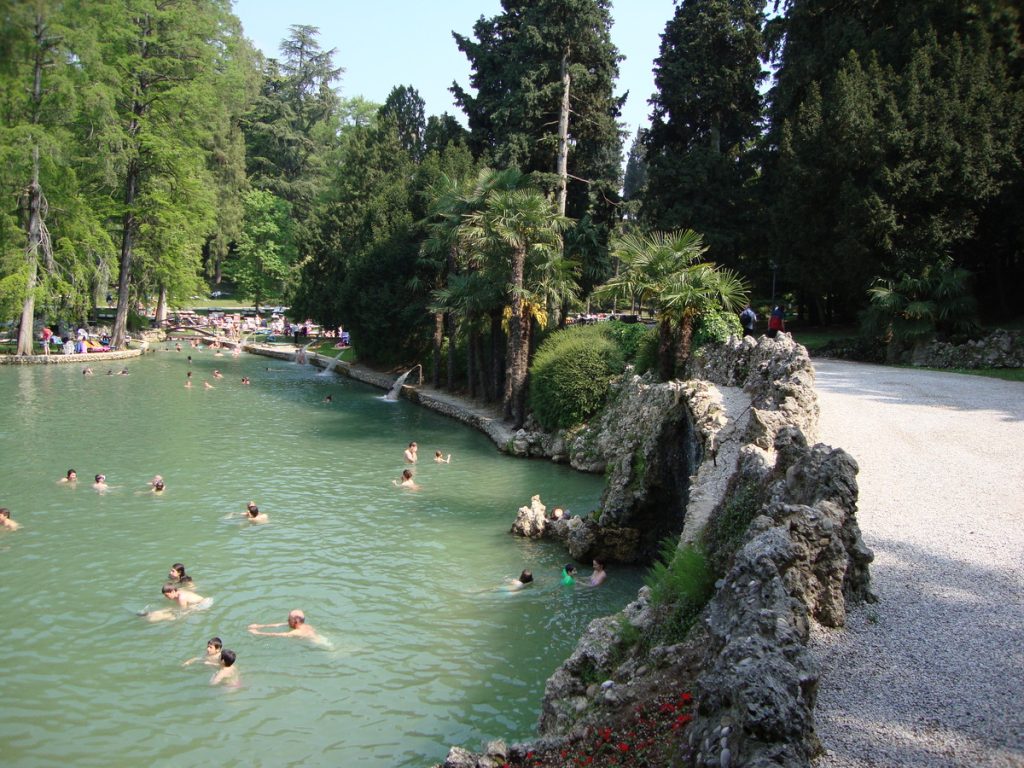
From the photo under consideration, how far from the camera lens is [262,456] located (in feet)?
82.0

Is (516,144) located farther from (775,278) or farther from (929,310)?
(929,310)

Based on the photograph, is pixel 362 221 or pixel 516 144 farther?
pixel 362 221

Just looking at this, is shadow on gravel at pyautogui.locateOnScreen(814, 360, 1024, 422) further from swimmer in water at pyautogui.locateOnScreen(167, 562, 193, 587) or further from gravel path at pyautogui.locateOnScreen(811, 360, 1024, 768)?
swimmer in water at pyautogui.locateOnScreen(167, 562, 193, 587)

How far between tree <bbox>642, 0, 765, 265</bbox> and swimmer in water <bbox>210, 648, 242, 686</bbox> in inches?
1221

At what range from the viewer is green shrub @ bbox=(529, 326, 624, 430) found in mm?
25578

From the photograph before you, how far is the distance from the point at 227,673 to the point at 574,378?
16.0 meters

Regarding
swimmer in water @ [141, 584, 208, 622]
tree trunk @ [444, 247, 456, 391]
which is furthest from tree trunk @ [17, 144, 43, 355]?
swimmer in water @ [141, 584, 208, 622]

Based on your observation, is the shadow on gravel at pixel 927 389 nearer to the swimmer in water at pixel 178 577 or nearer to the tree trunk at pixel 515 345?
the tree trunk at pixel 515 345

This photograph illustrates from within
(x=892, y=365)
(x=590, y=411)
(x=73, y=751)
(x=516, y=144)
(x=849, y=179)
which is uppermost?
(x=516, y=144)

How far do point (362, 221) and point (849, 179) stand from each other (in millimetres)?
25930

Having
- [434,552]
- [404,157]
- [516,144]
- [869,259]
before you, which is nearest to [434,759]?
[434,552]

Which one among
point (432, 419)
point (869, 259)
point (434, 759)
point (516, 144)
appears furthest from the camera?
point (516, 144)

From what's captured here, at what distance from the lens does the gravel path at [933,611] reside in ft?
18.2

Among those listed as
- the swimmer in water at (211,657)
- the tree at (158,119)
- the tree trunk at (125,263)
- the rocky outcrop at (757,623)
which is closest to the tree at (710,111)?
the rocky outcrop at (757,623)
